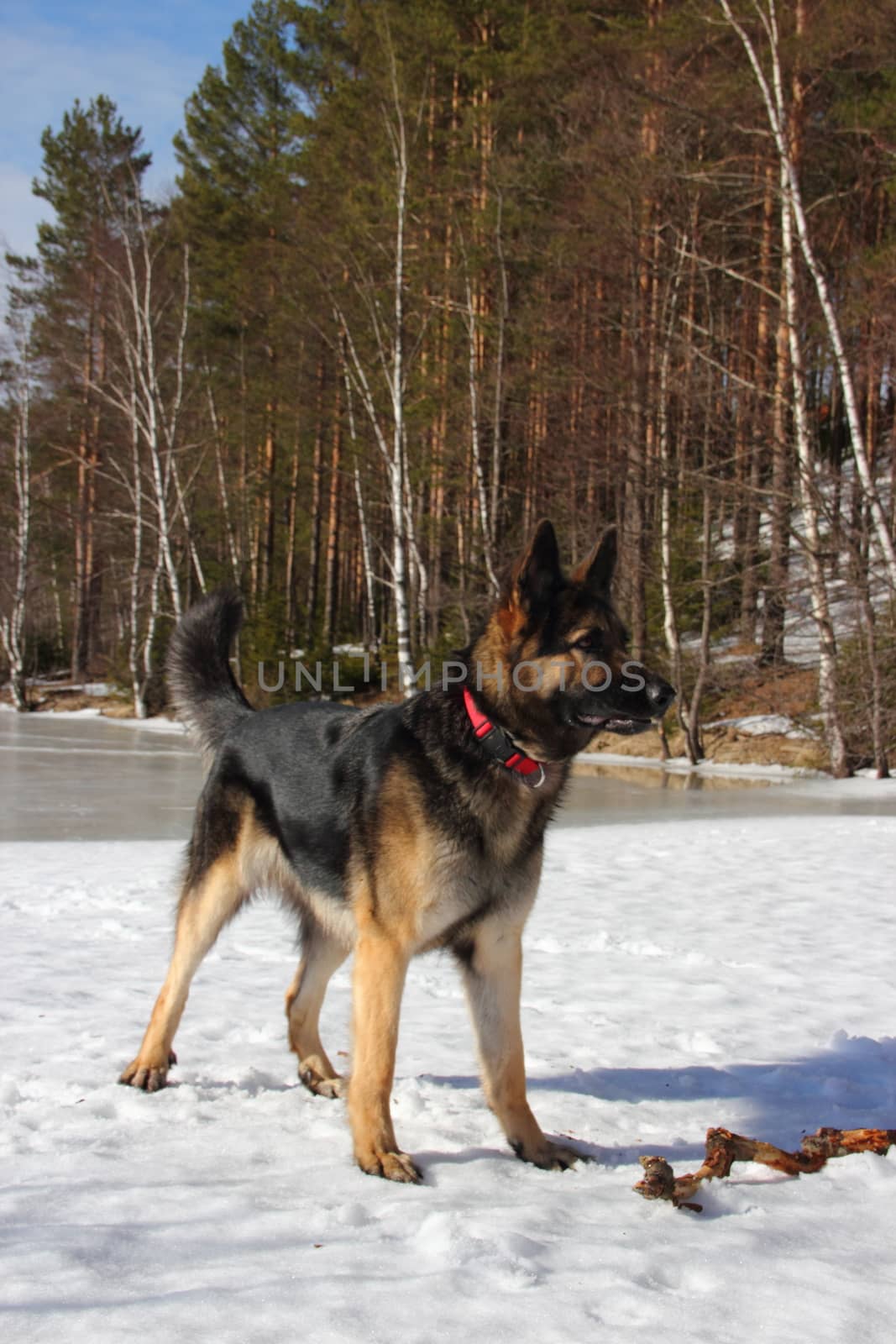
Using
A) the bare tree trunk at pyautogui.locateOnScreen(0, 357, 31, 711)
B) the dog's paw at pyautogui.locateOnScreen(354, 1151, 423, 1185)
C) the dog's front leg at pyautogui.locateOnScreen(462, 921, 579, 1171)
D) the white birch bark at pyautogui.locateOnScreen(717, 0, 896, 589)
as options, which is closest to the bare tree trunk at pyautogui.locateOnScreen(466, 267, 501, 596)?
the white birch bark at pyautogui.locateOnScreen(717, 0, 896, 589)

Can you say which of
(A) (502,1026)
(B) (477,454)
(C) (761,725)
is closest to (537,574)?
(A) (502,1026)

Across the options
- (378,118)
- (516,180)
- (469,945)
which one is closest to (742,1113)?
(469,945)

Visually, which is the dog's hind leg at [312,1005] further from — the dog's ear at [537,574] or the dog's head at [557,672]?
the dog's ear at [537,574]

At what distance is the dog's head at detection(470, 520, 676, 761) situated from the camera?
2.94 meters

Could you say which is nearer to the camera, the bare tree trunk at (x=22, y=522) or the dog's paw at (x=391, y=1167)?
the dog's paw at (x=391, y=1167)

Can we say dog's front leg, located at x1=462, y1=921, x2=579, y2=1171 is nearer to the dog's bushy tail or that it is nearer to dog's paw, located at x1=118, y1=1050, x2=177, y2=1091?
dog's paw, located at x1=118, y1=1050, x2=177, y2=1091

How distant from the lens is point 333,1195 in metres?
2.33

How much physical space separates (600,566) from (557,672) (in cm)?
42

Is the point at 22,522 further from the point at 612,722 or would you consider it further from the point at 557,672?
the point at 612,722

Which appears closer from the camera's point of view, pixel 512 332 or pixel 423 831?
pixel 423 831

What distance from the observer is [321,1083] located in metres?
3.20

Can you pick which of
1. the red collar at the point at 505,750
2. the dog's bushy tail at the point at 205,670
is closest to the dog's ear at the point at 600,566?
the red collar at the point at 505,750

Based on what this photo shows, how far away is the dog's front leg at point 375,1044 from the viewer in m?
2.59

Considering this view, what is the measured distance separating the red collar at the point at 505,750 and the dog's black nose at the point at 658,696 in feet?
1.23
